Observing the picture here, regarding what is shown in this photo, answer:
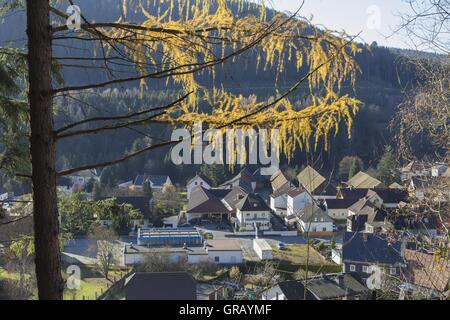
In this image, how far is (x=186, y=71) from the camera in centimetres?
270

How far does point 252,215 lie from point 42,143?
24.2 meters

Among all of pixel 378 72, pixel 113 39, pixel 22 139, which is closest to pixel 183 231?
pixel 22 139

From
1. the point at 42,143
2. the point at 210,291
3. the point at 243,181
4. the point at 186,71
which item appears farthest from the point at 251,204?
the point at 42,143

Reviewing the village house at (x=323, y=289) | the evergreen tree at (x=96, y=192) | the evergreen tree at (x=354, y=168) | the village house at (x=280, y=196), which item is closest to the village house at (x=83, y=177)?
the evergreen tree at (x=96, y=192)

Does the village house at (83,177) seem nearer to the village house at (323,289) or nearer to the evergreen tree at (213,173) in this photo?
the evergreen tree at (213,173)

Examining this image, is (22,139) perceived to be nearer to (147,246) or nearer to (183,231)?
(147,246)

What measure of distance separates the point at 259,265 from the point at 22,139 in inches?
542

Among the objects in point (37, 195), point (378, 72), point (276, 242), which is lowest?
point (276, 242)

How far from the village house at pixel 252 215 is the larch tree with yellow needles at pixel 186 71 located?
899 inches

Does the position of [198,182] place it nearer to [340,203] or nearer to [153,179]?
[153,179]

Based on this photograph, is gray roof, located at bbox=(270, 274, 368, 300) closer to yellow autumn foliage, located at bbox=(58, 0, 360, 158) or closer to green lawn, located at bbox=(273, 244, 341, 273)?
green lawn, located at bbox=(273, 244, 341, 273)

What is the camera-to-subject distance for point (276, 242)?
21906mm

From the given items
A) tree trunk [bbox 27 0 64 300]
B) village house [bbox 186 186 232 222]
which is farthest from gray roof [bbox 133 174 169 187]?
tree trunk [bbox 27 0 64 300]

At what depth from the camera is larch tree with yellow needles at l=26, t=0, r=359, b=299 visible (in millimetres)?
2502
